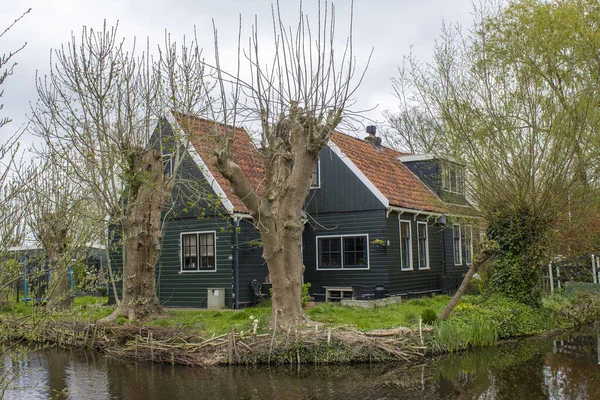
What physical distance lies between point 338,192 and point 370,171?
57.4 inches

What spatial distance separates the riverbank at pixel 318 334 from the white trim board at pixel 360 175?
13.8ft

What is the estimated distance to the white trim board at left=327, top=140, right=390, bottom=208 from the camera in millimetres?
17984

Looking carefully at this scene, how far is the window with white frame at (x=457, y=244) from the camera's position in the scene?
23.2 metres

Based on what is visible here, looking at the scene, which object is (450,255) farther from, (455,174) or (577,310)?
(577,310)

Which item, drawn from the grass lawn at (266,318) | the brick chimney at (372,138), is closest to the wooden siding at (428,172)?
the brick chimney at (372,138)

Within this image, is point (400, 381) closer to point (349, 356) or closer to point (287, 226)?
point (349, 356)

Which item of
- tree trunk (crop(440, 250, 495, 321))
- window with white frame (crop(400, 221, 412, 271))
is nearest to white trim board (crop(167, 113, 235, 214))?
window with white frame (crop(400, 221, 412, 271))

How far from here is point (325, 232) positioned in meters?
19.1

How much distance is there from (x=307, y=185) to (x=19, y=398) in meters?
6.57

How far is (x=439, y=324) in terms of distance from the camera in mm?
11977

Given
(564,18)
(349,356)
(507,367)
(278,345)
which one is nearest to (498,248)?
(507,367)

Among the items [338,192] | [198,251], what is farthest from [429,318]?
[198,251]

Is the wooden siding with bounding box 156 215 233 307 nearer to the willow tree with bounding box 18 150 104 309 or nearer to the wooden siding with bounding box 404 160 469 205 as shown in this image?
the willow tree with bounding box 18 150 104 309

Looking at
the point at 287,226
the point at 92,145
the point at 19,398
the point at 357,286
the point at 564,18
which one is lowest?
the point at 19,398
